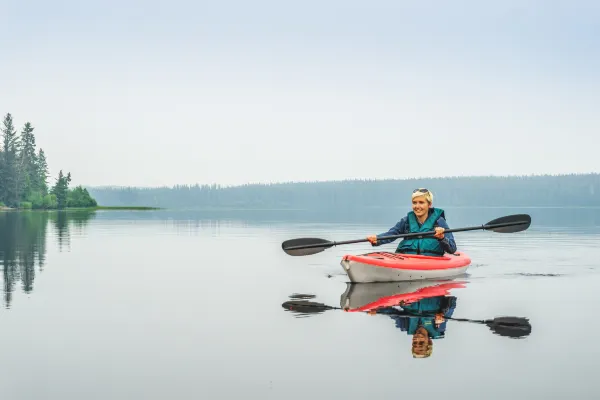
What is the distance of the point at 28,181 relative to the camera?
490 ft

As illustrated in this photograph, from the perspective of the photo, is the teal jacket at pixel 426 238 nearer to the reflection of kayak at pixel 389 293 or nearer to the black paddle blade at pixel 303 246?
the reflection of kayak at pixel 389 293

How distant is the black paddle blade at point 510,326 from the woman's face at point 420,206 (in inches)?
227

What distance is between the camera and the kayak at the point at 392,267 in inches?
679

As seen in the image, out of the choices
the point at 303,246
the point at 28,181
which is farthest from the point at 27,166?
the point at 303,246

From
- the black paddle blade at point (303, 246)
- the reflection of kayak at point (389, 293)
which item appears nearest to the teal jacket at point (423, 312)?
the reflection of kayak at point (389, 293)

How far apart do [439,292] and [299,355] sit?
7372 millimetres

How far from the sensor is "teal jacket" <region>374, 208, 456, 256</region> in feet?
59.2

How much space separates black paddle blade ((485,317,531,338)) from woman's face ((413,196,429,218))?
18.9 ft

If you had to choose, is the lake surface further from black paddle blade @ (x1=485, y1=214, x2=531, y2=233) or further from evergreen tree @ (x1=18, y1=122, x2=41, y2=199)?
evergreen tree @ (x1=18, y1=122, x2=41, y2=199)

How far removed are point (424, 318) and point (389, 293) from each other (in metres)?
3.64

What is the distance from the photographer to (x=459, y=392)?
25.5 ft

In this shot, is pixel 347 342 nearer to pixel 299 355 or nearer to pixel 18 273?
pixel 299 355

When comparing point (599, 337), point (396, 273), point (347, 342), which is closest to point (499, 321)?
point (599, 337)

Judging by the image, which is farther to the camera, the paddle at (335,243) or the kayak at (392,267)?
the paddle at (335,243)
